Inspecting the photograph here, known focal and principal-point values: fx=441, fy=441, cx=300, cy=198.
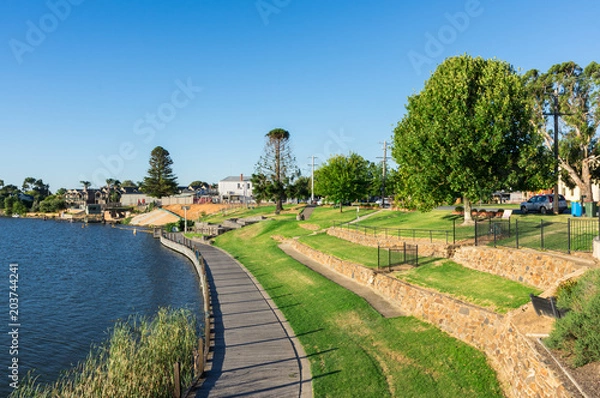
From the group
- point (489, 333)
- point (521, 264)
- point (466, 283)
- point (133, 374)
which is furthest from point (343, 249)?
point (133, 374)

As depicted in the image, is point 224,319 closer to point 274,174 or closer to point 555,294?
point 555,294

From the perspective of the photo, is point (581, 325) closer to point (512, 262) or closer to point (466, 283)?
point (466, 283)

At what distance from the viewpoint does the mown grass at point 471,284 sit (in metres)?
16.6

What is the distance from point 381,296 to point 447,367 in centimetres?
856

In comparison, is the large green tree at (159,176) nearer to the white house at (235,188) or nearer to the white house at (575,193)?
the white house at (235,188)

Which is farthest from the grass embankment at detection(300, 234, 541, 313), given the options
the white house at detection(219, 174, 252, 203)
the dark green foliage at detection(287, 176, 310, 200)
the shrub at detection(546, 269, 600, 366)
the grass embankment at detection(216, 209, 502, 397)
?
the white house at detection(219, 174, 252, 203)

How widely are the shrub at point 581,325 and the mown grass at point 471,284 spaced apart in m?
3.03

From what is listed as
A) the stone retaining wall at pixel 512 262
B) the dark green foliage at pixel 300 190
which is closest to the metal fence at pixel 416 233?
the stone retaining wall at pixel 512 262

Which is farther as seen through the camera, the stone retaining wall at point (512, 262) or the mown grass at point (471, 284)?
the stone retaining wall at point (512, 262)

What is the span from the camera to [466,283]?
2008 cm

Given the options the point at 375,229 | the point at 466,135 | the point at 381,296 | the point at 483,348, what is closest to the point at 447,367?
the point at 483,348

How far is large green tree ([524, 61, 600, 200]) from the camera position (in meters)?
46.1

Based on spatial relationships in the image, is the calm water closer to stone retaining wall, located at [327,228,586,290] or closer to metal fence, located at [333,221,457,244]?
metal fence, located at [333,221,457,244]

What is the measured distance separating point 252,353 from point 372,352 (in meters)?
4.58
